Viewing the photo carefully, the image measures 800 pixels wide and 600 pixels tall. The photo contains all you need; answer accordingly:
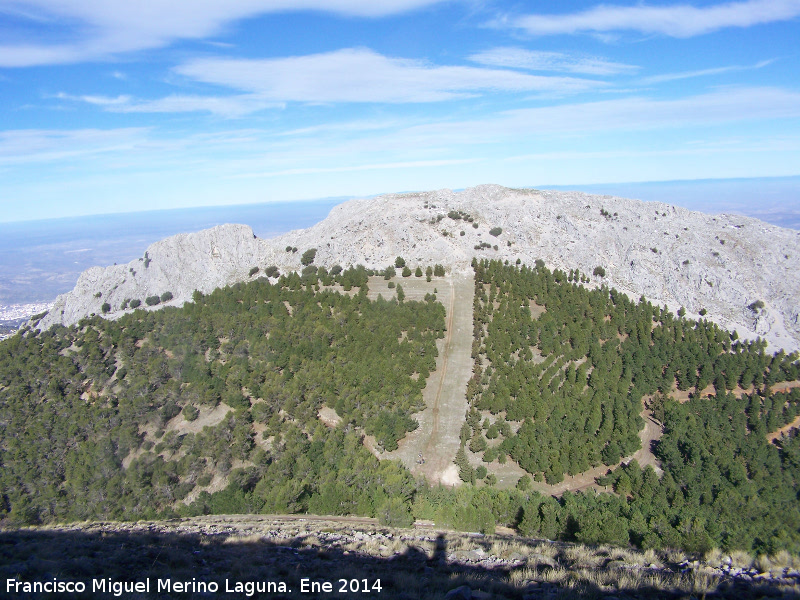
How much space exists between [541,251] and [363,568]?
78999mm

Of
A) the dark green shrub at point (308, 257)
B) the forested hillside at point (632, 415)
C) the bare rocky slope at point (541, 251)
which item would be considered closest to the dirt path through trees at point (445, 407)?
the forested hillside at point (632, 415)

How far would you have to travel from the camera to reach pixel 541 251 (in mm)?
85000

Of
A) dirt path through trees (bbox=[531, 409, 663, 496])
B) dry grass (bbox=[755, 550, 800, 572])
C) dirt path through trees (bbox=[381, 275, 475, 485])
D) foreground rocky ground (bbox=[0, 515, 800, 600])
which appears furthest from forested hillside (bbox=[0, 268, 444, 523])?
dry grass (bbox=[755, 550, 800, 572])

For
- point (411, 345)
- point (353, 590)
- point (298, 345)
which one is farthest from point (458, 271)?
point (353, 590)

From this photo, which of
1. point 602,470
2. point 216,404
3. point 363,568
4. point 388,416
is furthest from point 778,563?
point 216,404

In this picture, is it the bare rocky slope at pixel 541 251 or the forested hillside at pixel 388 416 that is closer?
the forested hillside at pixel 388 416

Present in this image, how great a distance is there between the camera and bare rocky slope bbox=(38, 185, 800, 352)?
7669cm

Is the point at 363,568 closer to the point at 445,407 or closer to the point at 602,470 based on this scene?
the point at 445,407

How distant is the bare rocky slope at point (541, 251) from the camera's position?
252 feet

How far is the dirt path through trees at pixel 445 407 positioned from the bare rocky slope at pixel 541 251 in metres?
19.0

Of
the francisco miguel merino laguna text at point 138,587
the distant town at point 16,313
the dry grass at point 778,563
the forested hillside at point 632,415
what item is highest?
the francisco miguel merino laguna text at point 138,587

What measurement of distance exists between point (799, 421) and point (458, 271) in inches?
1939

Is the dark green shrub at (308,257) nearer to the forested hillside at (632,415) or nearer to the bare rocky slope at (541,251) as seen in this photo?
the bare rocky slope at (541,251)

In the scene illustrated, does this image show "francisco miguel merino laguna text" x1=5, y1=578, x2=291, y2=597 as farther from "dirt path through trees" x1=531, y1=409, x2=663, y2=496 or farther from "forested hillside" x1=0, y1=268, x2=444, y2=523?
"dirt path through trees" x1=531, y1=409, x2=663, y2=496
